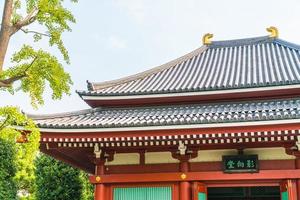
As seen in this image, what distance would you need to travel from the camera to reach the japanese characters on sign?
38.2 ft

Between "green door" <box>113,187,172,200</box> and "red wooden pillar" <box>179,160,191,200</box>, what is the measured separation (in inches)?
16.3

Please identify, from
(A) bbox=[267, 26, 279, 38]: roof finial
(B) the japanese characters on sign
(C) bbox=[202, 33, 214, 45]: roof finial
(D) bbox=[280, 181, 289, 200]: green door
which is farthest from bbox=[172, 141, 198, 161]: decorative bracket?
(A) bbox=[267, 26, 279, 38]: roof finial

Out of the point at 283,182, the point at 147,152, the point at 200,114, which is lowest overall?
the point at 283,182

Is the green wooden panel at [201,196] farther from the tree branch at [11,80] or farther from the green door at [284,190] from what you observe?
the tree branch at [11,80]

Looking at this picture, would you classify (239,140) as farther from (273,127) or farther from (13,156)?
(13,156)

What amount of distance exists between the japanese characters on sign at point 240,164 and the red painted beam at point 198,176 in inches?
6.1

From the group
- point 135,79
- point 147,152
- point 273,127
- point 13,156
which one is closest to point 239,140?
point 273,127

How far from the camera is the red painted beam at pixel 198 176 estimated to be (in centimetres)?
1137

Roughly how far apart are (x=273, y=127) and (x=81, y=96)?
6.78 metres

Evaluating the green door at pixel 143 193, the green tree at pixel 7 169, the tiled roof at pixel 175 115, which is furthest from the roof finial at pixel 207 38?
the green tree at pixel 7 169

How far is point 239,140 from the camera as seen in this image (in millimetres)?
11031

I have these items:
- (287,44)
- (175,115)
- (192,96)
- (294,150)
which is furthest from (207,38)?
(294,150)

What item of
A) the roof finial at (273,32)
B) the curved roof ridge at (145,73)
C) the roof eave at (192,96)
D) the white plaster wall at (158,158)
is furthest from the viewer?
the roof finial at (273,32)

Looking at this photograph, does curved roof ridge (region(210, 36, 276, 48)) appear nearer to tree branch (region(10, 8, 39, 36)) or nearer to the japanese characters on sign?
the japanese characters on sign
